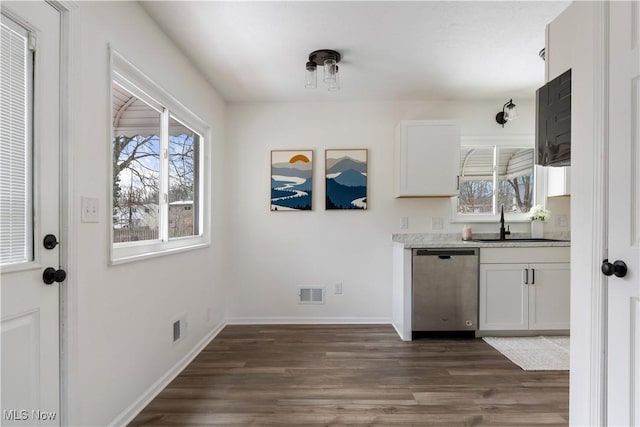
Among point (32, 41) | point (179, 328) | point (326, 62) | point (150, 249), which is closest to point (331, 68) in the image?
point (326, 62)

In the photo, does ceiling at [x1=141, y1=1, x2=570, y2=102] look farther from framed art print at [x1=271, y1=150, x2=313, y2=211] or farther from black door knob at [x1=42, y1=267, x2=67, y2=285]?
black door knob at [x1=42, y1=267, x2=67, y2=285]

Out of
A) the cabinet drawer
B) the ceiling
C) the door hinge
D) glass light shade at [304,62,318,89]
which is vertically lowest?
the cabinet drawer

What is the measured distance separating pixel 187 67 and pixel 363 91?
5.57ft

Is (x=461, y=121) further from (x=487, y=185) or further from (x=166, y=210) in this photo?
(x=166, y=210)

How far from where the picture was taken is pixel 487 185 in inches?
138

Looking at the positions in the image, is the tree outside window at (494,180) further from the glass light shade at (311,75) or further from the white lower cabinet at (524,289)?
the glass light shade at (311,75)

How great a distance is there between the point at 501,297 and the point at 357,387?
69.0 inches

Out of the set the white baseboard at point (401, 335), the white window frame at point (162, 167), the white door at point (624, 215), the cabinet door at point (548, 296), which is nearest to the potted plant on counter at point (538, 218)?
the cabinet door at point (548, 296)

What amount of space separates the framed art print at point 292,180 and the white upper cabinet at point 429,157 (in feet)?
3.36

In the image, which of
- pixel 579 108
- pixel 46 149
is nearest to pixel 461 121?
pixel 579 108

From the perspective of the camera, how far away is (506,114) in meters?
3.41

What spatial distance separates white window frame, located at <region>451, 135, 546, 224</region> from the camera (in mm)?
3414

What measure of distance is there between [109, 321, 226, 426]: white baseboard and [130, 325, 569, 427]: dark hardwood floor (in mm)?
38

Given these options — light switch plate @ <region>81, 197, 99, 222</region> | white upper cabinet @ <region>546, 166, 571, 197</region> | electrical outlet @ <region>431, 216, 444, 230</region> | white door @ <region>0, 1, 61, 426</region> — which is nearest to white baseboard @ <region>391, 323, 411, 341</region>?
electrical outlet @ <region>431, 216, 444, 230</region>
